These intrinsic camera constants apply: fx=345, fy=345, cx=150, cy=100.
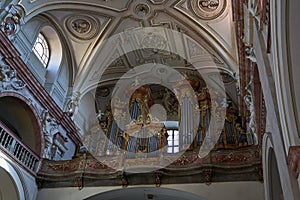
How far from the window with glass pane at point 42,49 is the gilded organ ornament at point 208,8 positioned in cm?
590

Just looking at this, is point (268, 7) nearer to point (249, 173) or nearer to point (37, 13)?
point (249, 173)

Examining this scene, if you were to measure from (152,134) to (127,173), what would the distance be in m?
2.43

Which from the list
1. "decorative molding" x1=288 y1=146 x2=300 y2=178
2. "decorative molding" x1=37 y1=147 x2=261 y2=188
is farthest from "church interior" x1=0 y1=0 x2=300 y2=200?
"decorative molding" x1=288 y1=146 x2=300 y2=178

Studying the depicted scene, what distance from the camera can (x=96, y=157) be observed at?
449 inches

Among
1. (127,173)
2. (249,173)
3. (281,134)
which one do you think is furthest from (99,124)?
(281,134)

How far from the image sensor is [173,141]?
13.9 meters

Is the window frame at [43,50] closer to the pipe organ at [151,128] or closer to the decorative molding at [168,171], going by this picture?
the pipe organ at [151,128]

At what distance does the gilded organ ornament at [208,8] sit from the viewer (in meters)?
12.8

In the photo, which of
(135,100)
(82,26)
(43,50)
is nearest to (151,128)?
(135,100)

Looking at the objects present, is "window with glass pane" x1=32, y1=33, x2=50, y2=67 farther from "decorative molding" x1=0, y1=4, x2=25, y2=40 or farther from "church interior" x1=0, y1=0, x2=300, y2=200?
"decorative molding" x1=0, y1=4, x2=25, y2=40

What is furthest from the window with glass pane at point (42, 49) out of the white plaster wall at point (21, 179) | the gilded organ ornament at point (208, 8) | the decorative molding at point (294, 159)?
the decorative molding at point (294, 159)

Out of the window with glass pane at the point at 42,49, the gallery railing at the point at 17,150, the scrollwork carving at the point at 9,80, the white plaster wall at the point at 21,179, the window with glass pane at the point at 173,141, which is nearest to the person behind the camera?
the gallery railing at the point at 17,150

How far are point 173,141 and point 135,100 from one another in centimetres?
258

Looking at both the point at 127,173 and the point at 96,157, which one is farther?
the point at 96,157
